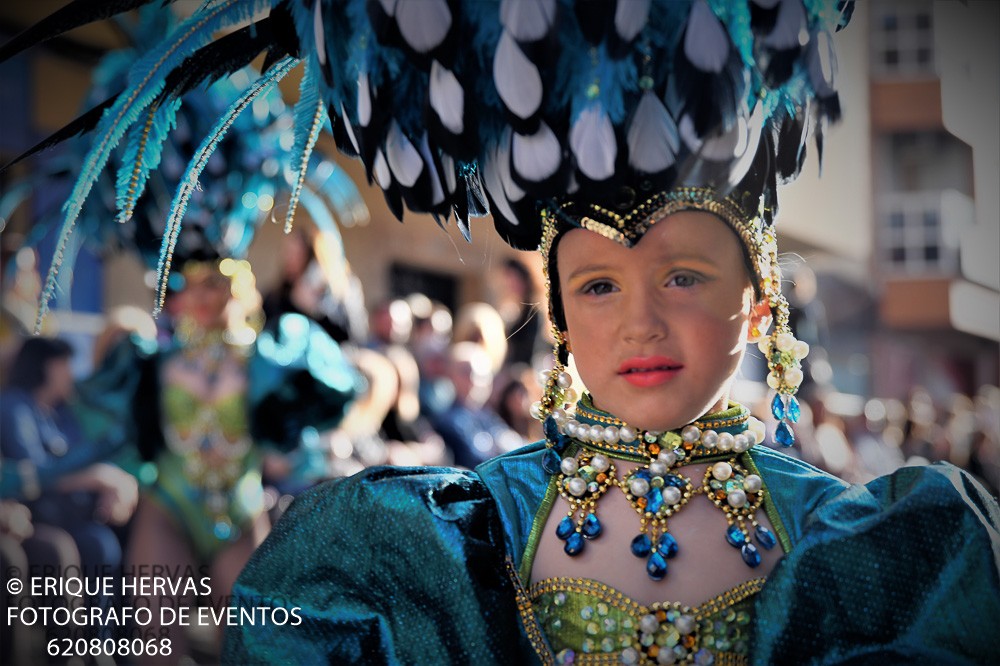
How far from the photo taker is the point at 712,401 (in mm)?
1577

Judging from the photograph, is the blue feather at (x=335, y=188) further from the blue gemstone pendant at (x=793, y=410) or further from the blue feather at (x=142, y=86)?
the blue gemstone pendant at (x=793, y=410)

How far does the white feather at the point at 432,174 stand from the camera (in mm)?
1479

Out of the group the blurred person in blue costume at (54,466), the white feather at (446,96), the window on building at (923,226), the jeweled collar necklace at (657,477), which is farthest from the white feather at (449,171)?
the blurred person in blue costume at (54,466)

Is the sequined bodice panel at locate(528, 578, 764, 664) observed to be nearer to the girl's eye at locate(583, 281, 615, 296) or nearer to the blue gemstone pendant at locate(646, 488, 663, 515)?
the blue gemstone pendant at locate(646, 488, 663, 515)

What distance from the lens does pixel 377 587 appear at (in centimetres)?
151

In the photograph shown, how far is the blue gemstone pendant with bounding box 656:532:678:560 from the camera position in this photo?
1533 mm

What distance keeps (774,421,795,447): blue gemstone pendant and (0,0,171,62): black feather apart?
3.86 ft

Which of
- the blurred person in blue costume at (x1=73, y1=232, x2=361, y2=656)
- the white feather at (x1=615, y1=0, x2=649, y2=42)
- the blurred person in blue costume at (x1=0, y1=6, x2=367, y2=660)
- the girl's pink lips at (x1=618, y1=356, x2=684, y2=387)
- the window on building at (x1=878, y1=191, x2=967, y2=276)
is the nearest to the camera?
the white feather at (x1=615, y1=0, x2=649, y2=42)

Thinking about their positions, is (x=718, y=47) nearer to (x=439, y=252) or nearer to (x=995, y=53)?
(x=995, y=53)

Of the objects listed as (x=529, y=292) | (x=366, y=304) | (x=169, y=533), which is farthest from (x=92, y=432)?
(x=366, y=304)

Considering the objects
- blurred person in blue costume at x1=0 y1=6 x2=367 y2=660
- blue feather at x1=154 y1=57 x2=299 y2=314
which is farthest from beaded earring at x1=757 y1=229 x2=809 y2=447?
blurred person in blue costume at x1=0 y1=6 x2=367 y2=660

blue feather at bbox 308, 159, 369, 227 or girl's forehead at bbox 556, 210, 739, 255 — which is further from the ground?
blue feather at bbox 308, 159, 369, 227

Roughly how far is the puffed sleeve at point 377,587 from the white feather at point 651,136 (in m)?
0.61

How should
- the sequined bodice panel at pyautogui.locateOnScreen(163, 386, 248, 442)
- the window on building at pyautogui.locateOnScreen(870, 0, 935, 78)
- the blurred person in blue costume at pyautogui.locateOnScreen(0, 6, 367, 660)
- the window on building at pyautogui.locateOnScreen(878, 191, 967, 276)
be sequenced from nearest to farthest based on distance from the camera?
the window on building at pyautogui.locateOnScreen(870, 0, 935, 78) → the window on building at pyautogui.locateOnScreen(878, 191, 967, 276) → the blurred person in blue costume at pyautogui.locateOnScreen(0, 6, 367, 660) → the sequined bodice panel at pyautogui.locateOnScreen(163, 386, 248, 442)
